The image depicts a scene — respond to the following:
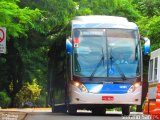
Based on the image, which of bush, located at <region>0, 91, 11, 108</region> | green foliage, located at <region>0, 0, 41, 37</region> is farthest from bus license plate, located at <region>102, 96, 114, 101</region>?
bush, located at <region>0, 91, 11, 108</region>

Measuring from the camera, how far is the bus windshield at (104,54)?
22891 mm

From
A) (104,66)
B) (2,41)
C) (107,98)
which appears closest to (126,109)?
(107,98)

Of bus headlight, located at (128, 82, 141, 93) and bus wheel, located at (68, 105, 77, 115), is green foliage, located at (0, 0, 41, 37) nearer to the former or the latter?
bus wheel, located at (68, 105, 77, 115)

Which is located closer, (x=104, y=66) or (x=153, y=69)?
(x=153, y=69)

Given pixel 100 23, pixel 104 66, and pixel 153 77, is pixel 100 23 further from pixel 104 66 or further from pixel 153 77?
pixel 153 77

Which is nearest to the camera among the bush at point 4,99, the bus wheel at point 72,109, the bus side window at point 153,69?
the bus side window at point 153,69

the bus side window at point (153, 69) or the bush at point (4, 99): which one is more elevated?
the bus side window at point (153, 69)

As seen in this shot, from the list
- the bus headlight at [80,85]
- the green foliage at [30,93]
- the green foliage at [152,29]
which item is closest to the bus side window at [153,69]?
the bus headlight at [80,85]

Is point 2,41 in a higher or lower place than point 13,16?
lower

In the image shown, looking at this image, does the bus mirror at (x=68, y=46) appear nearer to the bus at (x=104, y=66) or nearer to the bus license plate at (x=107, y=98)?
the bus at (x=104, y=66)

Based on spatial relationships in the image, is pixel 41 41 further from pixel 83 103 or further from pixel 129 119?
pixel 129 119

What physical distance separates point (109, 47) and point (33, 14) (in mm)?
3772

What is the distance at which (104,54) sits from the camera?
2309 cm

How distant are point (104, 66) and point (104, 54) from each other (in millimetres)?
468
